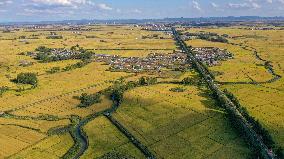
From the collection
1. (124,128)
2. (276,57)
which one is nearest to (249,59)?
(276,57)

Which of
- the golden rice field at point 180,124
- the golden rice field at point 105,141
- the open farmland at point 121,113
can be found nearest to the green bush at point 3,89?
the open farmland at point 121,113

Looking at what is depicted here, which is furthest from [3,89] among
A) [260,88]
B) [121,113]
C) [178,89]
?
[260,88]

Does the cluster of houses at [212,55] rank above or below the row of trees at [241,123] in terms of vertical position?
above

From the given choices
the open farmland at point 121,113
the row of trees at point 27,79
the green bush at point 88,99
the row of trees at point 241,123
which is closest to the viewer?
the row of trees at point 241,123

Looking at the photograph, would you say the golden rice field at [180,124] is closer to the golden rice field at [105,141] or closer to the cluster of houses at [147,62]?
the golden rice field at [105,141]

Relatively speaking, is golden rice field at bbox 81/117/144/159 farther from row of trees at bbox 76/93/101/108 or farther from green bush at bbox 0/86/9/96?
green bush at bbox 0/86/9/96

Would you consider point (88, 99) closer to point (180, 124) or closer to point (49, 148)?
point (180, 124)

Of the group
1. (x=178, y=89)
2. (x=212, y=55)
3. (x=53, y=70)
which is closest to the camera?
(x=178, y=89)
